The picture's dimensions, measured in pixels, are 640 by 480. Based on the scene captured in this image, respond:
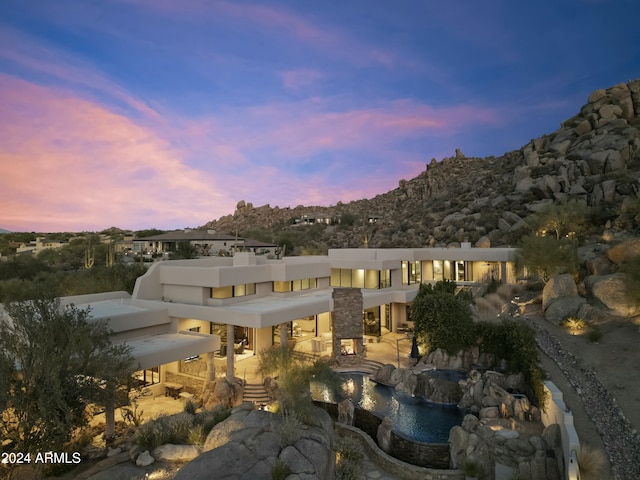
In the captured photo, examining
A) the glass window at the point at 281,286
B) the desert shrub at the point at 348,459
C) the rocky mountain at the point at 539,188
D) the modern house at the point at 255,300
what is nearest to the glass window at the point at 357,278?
the modern house at the point at 255,300

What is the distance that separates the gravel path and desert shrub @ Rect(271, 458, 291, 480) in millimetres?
10565

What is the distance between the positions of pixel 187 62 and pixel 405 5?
20.7 metres

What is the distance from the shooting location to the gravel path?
1225 centimetres

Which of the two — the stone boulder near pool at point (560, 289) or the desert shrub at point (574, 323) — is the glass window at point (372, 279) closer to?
the stone boulder near pool at point (560, 289)

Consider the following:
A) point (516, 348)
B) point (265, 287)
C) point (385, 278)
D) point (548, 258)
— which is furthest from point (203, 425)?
point (548, 258)

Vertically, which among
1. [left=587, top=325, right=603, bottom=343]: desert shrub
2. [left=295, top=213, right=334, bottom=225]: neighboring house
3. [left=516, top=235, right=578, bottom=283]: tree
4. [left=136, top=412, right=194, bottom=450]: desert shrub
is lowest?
[left=136, top=412, right=194, bottom=450]: desert shrub

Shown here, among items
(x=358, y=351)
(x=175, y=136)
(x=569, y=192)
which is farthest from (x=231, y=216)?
(x=358, y=351)

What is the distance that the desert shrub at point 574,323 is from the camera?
2098 cm

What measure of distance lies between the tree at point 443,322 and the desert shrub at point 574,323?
5.15 metres

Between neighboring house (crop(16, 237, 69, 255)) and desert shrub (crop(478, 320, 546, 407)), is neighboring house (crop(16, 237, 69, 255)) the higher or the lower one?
the higher one

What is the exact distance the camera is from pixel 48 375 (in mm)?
11992

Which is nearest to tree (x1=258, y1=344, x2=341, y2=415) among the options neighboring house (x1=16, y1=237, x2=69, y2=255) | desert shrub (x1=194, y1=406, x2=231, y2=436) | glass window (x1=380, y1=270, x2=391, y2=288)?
desert shrub (x1=194, y1=406, x2=231, y2=436)

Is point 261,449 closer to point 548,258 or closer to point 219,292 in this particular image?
point 219,292

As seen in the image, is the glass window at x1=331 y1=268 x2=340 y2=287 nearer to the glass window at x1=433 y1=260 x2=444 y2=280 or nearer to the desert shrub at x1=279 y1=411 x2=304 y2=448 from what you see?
the glass window at x1=433 y1=260 x2=444 y2=280
